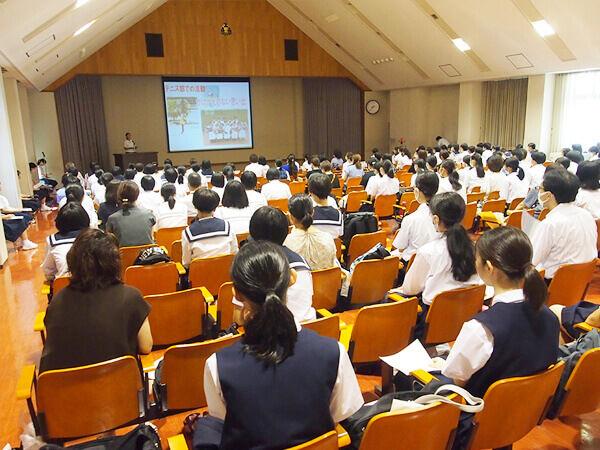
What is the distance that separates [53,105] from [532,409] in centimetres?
1485

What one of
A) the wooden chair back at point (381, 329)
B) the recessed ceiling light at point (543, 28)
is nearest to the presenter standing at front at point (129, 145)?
the recessed ceiling light at point (543, 28)

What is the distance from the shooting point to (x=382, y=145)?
1830 centimetres

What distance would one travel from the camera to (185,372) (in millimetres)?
2205

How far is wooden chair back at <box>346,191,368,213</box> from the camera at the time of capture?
287 inches

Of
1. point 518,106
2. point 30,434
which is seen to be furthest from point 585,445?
point 518,106

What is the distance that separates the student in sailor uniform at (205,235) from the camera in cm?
376

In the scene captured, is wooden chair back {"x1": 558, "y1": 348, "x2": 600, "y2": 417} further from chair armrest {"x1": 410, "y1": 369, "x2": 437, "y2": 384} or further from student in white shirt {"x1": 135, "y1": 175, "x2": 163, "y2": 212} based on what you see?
student in white shirt {"x1": 135, "y1": 175, "x2": 163, "y2": 212}

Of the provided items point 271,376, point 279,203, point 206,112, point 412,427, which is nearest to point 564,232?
point 412,427

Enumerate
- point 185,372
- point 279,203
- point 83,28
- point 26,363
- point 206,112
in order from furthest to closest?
point 206,112 → point 83,28 → point 279,203 → point 26,363 → point 185,372

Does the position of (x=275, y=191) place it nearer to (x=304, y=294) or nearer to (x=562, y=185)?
(x=562, y=185)

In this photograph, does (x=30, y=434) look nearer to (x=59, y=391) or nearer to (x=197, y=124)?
(x=59, y=391)

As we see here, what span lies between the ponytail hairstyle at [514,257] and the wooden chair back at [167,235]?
3541mm

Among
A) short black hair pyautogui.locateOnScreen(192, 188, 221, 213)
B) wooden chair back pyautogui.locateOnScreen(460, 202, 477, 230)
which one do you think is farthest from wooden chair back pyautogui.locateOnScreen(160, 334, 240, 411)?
wooden chair back pyautogui.locateOnScreen(460, 202, 477, 230)

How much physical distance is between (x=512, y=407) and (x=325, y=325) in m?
0.91
